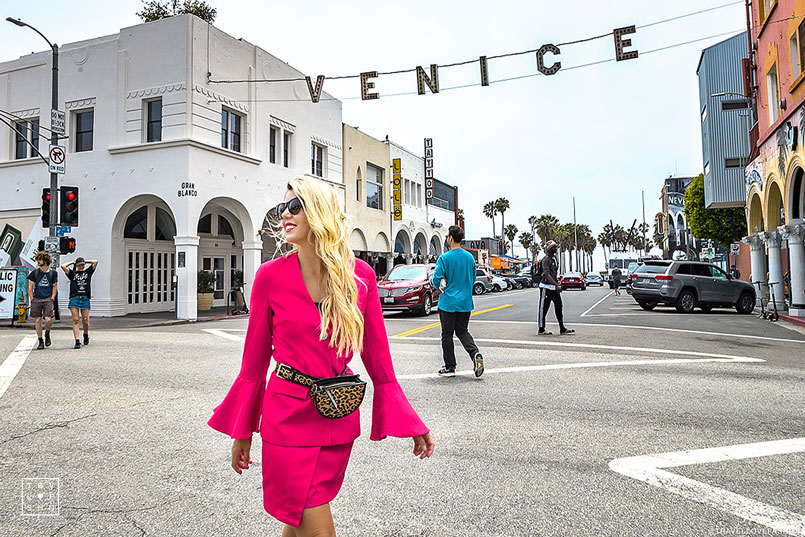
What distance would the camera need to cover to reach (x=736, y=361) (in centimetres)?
881

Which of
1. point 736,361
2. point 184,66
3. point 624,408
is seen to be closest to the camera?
point 624,408

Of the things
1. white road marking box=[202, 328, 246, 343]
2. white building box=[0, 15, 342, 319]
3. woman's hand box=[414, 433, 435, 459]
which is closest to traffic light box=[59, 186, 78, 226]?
white building box=[0, 15, 342, 319]

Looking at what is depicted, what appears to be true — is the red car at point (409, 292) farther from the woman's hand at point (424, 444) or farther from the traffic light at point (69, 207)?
the woman's hand at point (424, 444)

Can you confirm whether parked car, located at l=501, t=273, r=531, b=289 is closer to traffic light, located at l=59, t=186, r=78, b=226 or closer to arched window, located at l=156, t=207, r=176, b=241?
arched window, located at l=156, t=207, r=176, b=241

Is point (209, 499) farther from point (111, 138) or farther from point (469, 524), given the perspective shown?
point (111, 138)

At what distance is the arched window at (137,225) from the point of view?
21594 millimetres

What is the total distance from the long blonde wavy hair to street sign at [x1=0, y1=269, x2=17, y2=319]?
18.8 meters

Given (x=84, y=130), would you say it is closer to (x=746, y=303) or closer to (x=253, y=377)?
(x=253, y=377)

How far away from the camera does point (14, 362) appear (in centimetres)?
930

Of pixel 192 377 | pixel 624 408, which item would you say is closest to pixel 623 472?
pixel 624 408

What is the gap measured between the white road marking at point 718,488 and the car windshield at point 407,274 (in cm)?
1451

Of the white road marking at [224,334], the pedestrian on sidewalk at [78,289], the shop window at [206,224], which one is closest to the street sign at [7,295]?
the white road marking at [224,334]

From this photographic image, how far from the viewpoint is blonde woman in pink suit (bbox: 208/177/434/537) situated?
203 centimetres

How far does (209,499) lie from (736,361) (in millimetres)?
8194
